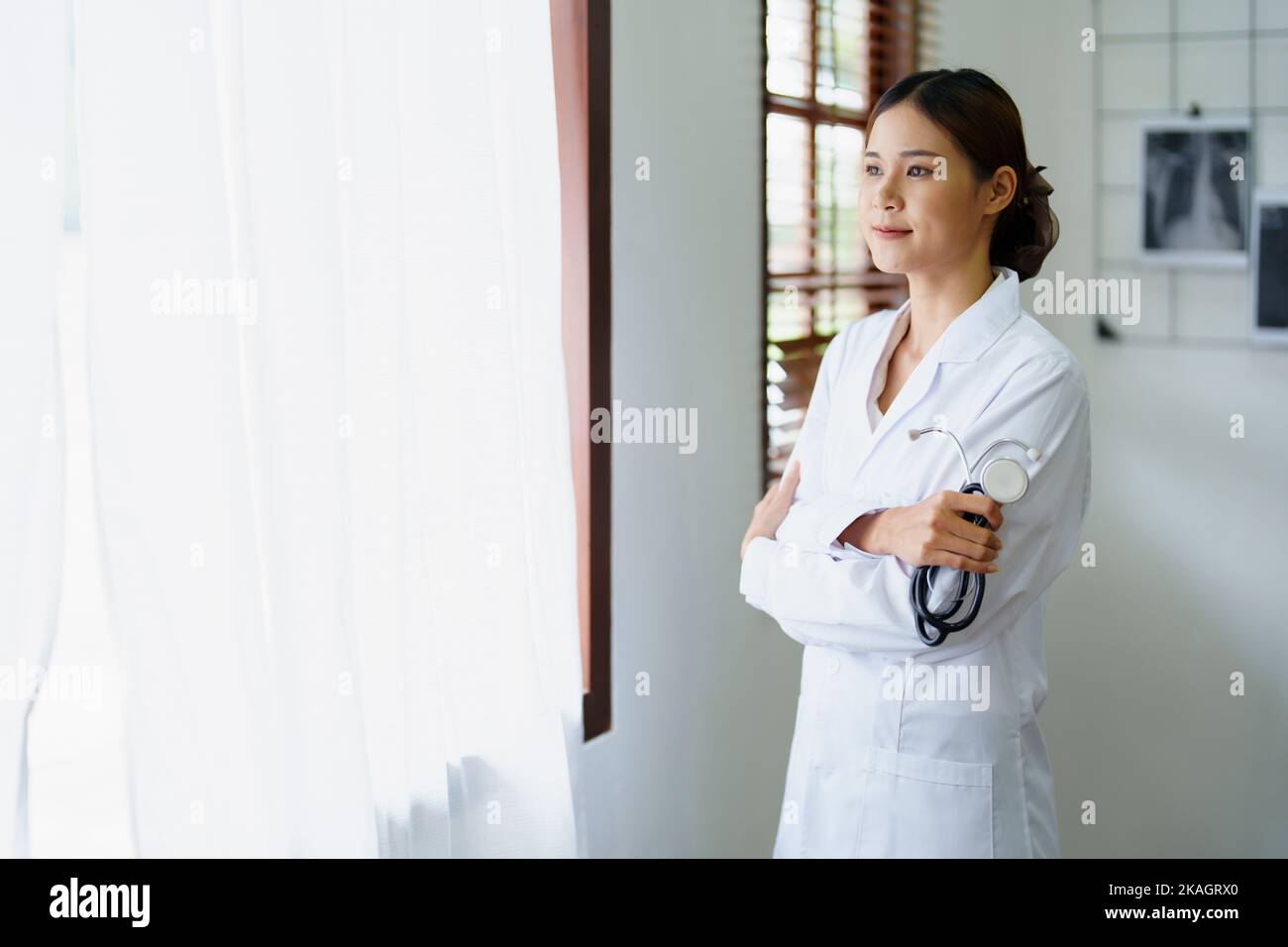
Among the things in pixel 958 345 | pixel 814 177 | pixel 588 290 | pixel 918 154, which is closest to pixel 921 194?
pixel 918 154

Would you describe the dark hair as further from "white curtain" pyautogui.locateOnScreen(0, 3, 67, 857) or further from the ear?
"white curtain" pyautogui.locateOnScreen(0, 3, 67, 857)

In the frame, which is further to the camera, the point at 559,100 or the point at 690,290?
the point at 690,290

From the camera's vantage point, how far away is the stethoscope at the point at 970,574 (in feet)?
3.53

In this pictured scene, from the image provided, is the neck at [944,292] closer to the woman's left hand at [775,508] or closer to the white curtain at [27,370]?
the woman's left hand at [775,508]

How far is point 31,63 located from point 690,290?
957 mm

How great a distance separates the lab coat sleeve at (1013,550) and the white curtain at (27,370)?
0.71 metres

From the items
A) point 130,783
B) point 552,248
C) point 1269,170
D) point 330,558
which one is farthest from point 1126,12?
point 130,783

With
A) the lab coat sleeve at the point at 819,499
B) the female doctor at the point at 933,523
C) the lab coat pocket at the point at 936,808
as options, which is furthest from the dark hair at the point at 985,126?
the lab coat pocket at the point at 936,808

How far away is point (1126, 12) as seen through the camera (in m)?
2.00

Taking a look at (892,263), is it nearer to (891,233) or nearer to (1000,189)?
(891,233)

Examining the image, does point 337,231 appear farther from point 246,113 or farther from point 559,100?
point 559,100

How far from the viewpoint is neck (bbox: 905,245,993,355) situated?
125 cm

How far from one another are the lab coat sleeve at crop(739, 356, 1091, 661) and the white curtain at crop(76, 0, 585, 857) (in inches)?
14.8

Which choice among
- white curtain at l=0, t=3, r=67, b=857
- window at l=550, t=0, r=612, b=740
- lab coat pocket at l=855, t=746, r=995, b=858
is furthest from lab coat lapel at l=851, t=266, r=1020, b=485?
white curtain at l=0, t=3, r=67, b=857
